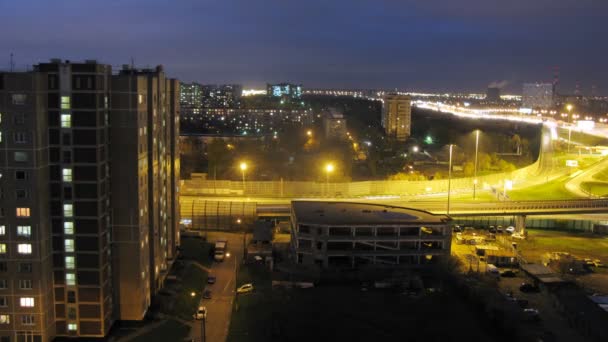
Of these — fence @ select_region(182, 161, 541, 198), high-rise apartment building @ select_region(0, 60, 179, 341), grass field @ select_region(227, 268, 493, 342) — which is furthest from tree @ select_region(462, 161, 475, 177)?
high-rise apartment building @ select_region(0, 60, 179, 341)

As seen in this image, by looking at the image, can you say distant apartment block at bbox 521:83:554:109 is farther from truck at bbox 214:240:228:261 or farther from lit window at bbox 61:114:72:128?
lit window at bbox 61:114:72:128

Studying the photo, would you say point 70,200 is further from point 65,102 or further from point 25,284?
point 65,102

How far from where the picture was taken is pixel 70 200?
9.72 metres

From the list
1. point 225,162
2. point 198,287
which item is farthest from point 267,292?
point 225,162

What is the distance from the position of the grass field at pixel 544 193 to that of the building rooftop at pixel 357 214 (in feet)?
23.8

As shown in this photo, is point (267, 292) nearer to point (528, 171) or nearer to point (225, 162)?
point (225, 162)

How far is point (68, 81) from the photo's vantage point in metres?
9.42

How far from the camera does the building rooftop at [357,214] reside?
13.8 metres

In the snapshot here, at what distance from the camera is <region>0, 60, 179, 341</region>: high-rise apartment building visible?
919cm

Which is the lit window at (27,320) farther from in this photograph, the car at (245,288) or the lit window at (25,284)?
the car at (245,288)

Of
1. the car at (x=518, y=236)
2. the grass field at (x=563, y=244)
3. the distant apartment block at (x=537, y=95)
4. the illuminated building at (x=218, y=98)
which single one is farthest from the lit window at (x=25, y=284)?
the distant apartment block at (x=537, y=95)

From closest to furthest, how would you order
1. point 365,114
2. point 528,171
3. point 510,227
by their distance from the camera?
1. point 510,227
2. point 528,171
3. point 365,114

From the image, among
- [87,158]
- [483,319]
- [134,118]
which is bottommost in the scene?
[483,319]

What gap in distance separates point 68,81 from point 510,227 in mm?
13554
